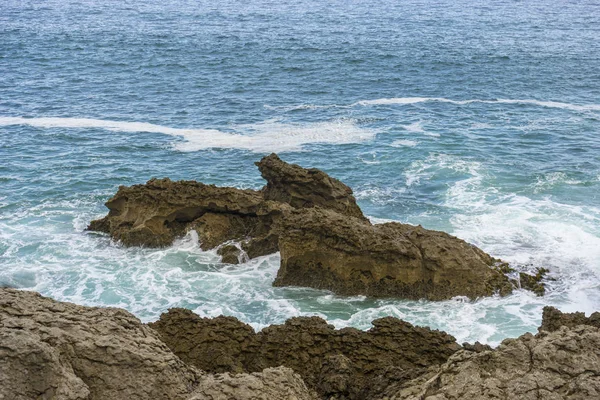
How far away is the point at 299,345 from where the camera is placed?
43.5 feet

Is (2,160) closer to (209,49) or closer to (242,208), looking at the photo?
(242,208)

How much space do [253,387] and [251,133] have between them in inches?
1063

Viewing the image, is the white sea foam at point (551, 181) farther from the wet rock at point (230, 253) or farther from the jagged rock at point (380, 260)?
the wet rock at point (230, 253)

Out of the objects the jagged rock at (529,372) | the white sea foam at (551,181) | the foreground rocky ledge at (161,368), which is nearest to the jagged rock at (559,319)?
the foreground rocky ledge at (161,368)

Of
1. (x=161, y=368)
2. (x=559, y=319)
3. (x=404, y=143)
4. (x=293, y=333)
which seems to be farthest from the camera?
(x=404, y=143)

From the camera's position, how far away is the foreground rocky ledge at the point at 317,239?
1866 centimetres

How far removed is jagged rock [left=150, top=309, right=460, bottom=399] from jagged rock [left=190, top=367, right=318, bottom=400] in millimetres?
3625

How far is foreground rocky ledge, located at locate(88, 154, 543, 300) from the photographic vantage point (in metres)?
18.7

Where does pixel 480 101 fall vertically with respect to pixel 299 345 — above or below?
below

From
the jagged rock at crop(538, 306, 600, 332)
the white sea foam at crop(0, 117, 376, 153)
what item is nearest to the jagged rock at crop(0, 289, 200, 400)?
the jagged rock at crop(538, 306, 600, 332)

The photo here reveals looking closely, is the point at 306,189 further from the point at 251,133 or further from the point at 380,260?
the point at 251,133

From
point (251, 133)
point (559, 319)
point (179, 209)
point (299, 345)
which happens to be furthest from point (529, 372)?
point (251, 133)

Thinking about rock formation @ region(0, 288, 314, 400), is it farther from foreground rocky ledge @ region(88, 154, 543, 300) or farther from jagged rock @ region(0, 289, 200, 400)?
foreground rocky ledge @ region(88, 154, 543, 300)

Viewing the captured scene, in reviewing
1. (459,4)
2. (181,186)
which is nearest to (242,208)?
(181,186)
